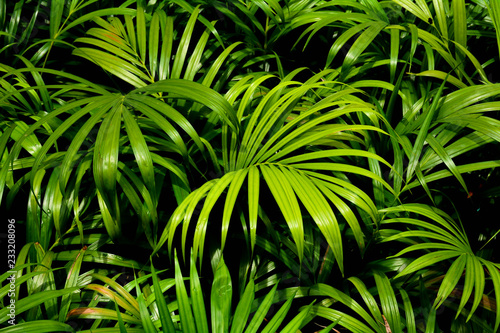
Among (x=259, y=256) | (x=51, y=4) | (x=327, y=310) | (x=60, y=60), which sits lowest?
(x=327, y=310)

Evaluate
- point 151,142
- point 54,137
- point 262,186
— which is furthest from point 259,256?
point 54,137

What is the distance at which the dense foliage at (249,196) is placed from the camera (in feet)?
2.55

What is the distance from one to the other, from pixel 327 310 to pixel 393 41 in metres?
0.67

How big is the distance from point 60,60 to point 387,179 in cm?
100

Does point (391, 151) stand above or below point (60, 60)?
below

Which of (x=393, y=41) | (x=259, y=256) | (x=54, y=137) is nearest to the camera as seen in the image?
(x=54, y=137)

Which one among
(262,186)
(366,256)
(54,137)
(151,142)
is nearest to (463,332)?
(366,256)

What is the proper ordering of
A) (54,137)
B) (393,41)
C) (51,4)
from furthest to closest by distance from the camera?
(51,4)
(393,41)
(54,137)

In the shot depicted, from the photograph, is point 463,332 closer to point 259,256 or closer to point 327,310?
point 327,310

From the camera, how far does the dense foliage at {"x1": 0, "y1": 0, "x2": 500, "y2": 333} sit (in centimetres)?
78

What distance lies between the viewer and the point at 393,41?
1.06 m

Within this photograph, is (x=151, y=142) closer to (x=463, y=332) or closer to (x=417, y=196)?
(x=417, y=196)

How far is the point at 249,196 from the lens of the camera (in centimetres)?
77

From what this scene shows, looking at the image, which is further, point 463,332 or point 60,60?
point 60,60
